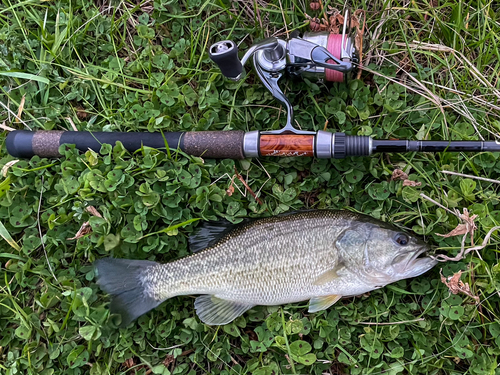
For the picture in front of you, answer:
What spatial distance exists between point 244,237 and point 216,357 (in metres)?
0.91

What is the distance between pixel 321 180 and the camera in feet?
9.73

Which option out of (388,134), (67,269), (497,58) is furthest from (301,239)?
(497,58)

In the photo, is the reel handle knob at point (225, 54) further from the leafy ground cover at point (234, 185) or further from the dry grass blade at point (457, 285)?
the dry grass blade at point (457, 285)

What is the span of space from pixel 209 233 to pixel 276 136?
86 cm

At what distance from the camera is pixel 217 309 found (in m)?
2.85

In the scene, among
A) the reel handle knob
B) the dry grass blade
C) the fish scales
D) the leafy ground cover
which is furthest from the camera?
the leafy ground cover

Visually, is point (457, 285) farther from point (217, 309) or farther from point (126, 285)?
point (126, 285)

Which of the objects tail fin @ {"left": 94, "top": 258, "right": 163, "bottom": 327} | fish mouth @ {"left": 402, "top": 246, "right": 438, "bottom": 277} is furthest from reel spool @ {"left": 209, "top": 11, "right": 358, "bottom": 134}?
tail fin @ {"left": 94, "top": 258, "right": 163, "bottom": 327}

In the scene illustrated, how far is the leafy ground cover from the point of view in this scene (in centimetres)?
281

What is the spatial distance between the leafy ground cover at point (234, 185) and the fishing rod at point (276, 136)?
0.37 feet

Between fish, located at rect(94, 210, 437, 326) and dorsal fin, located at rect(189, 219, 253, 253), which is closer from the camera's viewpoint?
fish, located at rect(94, 210, 437, 326)

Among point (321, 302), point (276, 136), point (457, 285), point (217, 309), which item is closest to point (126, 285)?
point (217, 309)

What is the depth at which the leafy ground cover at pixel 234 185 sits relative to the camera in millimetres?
2812

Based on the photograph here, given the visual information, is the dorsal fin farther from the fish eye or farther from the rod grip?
the fish eye
